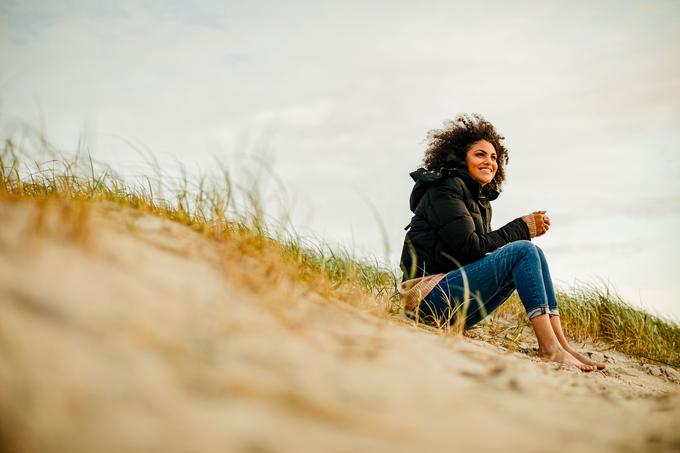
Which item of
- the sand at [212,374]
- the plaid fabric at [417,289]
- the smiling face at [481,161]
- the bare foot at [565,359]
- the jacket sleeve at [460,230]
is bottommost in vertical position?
the sand at [212,374]

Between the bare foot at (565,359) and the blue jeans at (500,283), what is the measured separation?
9.6 inches

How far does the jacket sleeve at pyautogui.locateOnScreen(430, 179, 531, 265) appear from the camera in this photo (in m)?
3.02

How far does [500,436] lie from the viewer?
1017 millimetres

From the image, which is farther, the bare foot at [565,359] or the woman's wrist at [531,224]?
the woman's wrist at [531,224]

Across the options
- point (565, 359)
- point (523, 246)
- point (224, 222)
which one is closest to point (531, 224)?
point (523, 246)

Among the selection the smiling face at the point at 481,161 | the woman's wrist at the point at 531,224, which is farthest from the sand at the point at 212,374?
the smiling face at the point at 481,161

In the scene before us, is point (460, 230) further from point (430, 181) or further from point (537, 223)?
point (537, 223)

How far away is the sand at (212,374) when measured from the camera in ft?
2.71

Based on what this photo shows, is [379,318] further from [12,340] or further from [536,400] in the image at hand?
[12,340]

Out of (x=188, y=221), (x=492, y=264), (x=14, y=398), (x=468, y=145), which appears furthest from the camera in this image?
(x=468, y=145)

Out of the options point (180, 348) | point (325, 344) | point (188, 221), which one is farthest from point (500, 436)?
point (188, 221)

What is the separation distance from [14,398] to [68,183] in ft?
5.98

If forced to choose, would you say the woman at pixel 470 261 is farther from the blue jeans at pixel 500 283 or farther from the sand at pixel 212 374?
the sand at pixel 212 374

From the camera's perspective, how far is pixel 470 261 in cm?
313
